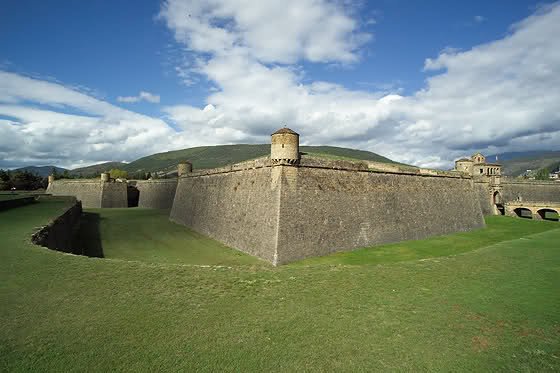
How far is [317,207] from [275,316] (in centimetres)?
1386

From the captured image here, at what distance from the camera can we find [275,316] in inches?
301

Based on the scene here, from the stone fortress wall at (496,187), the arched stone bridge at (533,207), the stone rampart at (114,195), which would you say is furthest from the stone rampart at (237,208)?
the arched stone bridge at (533,207)

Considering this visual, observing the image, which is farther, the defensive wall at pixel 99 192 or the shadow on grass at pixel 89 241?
the defensive wall at pixel 99 192

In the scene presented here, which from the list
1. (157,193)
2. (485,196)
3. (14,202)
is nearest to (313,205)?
(14,202)

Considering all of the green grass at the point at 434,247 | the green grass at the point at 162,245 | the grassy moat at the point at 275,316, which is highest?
the grassy moat at the point at 275,316

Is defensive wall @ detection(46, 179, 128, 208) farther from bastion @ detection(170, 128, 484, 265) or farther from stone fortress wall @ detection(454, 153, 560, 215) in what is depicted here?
stone fortress wall @ detection(454, 153, 560, 215)

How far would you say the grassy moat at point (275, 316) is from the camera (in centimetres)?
585

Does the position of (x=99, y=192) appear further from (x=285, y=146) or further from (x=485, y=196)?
(x=485, y=196)

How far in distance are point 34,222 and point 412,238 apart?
1084 inches

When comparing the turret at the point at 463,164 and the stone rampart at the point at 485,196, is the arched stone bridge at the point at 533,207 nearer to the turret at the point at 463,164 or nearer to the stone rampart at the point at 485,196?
→ the stone rampart at the point at 485,196

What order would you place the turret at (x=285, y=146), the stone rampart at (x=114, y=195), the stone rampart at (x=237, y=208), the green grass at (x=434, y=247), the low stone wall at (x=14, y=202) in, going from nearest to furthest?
the green grass at (x=434, y=247) → the turret at (x=285, y=146) → the stone rampart at (x=237, y=208) → the low stone wall at (x=14, y=202) → the stone rampart at (x=114, y=195)

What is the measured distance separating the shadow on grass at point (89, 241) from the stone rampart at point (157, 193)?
13.6m

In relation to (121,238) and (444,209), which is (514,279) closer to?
(444,209)

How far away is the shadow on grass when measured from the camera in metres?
22.2
